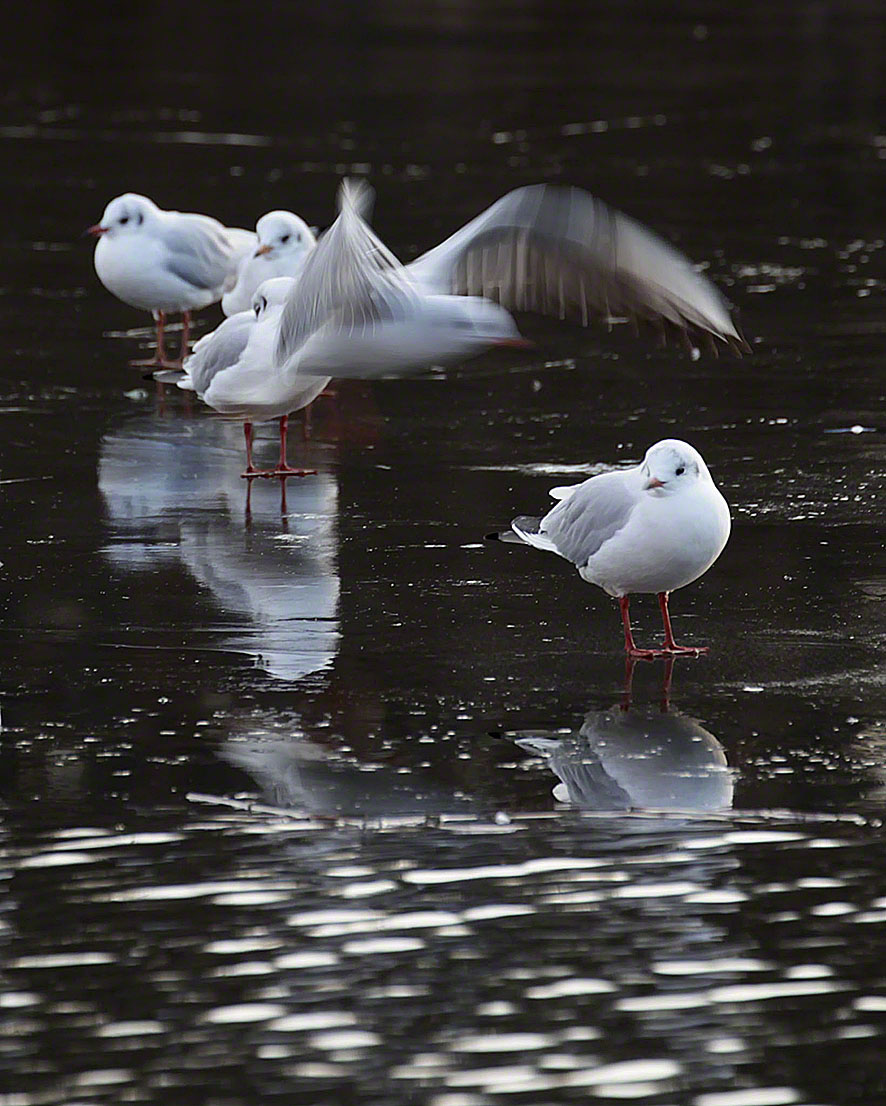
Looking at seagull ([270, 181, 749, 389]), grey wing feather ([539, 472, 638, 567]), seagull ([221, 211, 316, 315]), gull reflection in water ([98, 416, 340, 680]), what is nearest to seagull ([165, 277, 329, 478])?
gull reflection in water ([98, 416, 340, 680])

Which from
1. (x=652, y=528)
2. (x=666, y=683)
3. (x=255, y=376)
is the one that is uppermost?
(x=255, y=376)

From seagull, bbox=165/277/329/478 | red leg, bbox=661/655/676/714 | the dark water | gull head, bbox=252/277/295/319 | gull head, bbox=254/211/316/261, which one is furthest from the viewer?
gull head, bbox=254/211/316/261

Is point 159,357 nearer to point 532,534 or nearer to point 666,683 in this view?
point 532,534

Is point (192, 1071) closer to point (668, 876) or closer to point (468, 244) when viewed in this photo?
point (668, 876)

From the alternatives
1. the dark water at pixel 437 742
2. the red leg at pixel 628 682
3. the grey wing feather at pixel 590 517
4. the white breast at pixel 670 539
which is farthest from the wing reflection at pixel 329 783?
the grey wing feather at pixel 590 517

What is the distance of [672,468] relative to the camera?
23.4ft

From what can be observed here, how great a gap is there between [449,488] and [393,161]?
9.89m

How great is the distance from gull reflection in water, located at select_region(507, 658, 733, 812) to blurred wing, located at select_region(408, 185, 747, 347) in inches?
74.9

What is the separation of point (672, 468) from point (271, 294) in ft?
10.3

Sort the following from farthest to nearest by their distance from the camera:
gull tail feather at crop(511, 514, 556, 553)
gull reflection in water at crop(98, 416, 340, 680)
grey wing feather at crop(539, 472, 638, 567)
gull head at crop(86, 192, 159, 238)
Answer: gull head at crop(86, 192, 159, 238)
gull tail feather at crop(511, 514, 556, 553)
gull reflection in water at crop(98, 416, 340, 680)
grey wing feather at crop(539, 472, 638, 567)

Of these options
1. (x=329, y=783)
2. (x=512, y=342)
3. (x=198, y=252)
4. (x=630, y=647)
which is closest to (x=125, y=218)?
(x=198, y=252)

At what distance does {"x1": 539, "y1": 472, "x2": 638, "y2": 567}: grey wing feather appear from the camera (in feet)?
24.2

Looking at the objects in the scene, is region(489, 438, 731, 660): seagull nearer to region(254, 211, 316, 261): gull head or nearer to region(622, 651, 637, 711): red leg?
region(622, 651, 637, 711): red leg

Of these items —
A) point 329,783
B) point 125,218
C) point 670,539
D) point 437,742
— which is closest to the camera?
point 329,783
